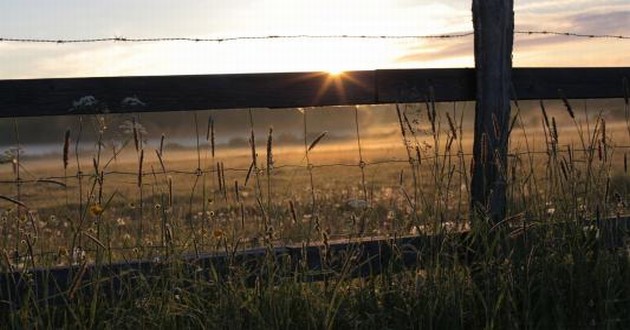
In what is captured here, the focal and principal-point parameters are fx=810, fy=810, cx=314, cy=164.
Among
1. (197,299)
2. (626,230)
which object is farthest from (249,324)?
(626,230)

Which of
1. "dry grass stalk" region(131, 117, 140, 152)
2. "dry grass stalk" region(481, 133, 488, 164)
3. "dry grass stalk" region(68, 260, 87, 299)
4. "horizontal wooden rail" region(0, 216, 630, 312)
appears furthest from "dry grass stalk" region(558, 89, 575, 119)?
"dry grass stalk" region(68, 260, 87, 299)

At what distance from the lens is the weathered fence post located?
4.67 meters

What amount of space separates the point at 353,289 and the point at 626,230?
5.59 ft

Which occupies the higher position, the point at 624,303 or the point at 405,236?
the point at 405,236

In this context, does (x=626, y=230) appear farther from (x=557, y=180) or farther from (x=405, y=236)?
(x=405, y=236)

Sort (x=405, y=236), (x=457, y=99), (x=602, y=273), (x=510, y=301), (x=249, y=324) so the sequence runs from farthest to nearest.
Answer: (x=457, y=99) < (x=405, y=236) < (x=602, y=273) < (x=510, y=301) < (x=249, y=324)

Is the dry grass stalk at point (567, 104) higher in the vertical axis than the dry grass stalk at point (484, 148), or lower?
higher

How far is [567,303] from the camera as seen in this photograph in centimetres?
393

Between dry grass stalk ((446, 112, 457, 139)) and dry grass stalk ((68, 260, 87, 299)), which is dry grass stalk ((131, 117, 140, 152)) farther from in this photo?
dry grass stalk ((446, 112, 457, 139))

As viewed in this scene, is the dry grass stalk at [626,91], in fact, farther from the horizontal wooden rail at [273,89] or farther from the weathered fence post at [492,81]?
the weathered fence post at [492,81]

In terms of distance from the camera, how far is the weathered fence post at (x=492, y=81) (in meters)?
4.67

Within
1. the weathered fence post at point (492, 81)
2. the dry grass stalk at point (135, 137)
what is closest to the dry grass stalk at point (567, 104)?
the weathered fence post at point (492, 81)

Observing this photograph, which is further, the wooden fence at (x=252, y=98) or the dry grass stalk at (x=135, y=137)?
the wooden fence at (x=252, y=98)

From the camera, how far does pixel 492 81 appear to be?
15.3 feet
